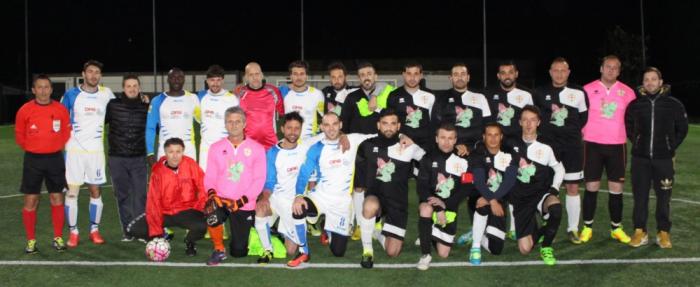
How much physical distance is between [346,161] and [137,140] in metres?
2.39

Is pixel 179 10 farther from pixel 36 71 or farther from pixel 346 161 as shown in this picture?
pixel 346 161

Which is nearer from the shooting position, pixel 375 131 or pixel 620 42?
pixel 375 131

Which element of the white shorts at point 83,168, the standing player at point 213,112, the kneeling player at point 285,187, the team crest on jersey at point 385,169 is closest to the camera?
the kneeling player at point 285,187

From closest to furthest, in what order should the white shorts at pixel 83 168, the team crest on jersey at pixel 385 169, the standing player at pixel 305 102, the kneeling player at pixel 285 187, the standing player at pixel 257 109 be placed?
the kneeling player at pixel 285 187
the team crest on jersey at pixel 385 169
the white shorts at pixel 83 168
the standing player at pixel 257 109
the standing player at pixel 305 102

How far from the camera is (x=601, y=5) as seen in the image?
4784 cm

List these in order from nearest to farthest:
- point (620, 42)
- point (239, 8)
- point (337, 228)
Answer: point (337, 228), point (620, 42), point (239, 8)

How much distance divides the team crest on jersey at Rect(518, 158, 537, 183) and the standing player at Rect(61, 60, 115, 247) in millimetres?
4398

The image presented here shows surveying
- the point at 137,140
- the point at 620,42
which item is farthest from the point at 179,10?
the point at 137,140

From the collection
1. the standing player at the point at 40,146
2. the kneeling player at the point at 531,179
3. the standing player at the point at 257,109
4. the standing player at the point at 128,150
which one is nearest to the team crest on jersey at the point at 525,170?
the kneeling player at the point at 531,179

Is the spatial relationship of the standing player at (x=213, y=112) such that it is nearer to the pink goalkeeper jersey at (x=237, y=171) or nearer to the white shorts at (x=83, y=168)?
the pink goalkeeper jersey at (x=237, y=171)

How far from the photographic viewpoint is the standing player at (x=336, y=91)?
24.2 ft

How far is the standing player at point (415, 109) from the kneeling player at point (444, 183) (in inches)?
22.9

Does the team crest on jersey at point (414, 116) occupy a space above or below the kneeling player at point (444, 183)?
above

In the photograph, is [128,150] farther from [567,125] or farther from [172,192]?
[567,125]
